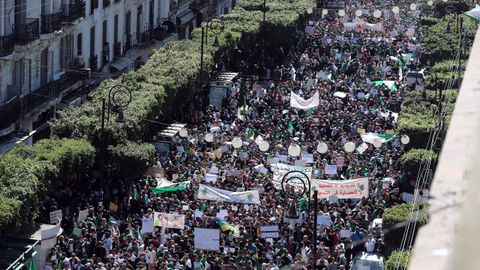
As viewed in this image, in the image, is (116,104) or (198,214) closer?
(198,214)

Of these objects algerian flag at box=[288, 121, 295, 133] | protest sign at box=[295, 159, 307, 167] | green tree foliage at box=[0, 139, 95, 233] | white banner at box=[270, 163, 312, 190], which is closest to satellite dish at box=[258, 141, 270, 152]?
protest sign at box=[295, 159, 307, 167]

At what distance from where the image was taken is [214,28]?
58812mm

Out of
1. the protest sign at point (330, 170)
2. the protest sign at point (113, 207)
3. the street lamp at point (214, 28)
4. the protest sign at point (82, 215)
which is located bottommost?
the street lamp at point (214, 28)

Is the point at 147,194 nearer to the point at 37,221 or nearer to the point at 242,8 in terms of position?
the point at 37,221

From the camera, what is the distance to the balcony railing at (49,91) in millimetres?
41812

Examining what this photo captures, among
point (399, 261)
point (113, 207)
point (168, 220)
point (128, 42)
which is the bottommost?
point (128, 42)

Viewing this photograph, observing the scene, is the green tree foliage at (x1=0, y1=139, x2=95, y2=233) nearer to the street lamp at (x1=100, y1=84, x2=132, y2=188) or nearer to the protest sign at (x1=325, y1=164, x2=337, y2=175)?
the street lamp at (x1=100, y1=84, x2=132, y2=188)

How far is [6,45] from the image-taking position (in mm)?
39156

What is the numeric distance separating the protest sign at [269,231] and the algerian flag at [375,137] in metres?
12.8

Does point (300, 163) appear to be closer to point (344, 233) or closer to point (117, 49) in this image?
point (344, 233)

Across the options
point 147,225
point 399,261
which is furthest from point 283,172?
point 399,261

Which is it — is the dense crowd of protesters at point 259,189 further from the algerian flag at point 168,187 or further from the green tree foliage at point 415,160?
the green tree foliage at point 415,160

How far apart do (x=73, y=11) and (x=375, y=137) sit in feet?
46.2

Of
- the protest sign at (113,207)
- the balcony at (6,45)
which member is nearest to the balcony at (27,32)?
the balcony at (6,45)
